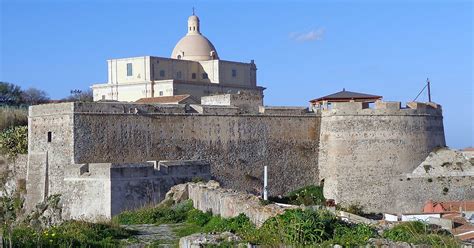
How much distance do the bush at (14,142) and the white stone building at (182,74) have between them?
12.7 m

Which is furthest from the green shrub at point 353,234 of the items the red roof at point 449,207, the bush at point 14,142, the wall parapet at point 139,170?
the bush at point 14,142

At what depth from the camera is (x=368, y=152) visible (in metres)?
37.2

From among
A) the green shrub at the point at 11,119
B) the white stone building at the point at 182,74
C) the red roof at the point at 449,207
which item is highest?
the white stone building at the point at 182,74

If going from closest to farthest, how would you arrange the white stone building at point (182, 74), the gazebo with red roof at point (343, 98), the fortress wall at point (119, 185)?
the fortress wall at point (119, 185) → the gazebo with red roof at point (343, 98) → the white stone building at point (182, 74)

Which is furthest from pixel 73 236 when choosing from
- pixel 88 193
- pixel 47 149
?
pixel 47 149

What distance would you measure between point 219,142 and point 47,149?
720 centimetres

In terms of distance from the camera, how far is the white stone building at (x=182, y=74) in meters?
48.0

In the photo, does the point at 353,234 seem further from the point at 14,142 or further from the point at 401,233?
the point at 14,142

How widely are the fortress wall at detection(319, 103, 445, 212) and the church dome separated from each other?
1506 cm

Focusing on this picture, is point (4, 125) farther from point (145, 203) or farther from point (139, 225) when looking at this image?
point (139, 225)

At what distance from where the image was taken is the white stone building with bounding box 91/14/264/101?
48.0 metres

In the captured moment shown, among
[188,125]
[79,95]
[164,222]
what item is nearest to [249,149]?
[188,125]

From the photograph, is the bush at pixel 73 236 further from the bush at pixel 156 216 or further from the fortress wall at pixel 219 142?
the fortress wall at pixel 219 142

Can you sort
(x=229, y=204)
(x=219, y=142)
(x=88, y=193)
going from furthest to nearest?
(x=219, y=142), (x=88, y=193), (x=229, y=204)
